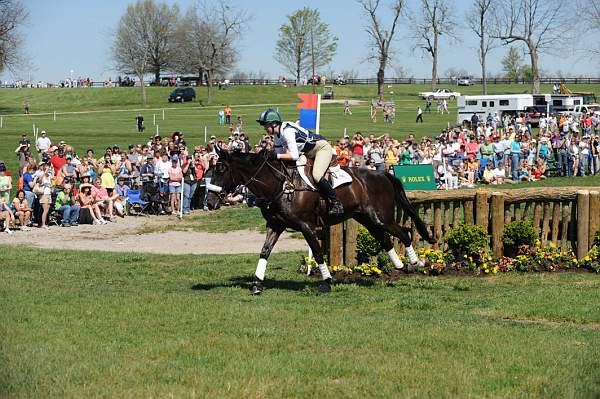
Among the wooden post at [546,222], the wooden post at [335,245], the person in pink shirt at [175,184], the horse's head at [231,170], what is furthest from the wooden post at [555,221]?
the person in pink shirt at [175,184]

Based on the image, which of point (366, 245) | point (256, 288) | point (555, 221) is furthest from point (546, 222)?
point (256, 288)

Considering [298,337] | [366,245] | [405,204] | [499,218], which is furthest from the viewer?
[499,218]

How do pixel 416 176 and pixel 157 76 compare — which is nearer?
pixel 416 176

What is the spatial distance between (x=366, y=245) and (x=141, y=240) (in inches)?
320

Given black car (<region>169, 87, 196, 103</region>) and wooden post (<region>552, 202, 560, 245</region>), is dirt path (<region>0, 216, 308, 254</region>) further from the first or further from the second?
black car (<region>169, 87, 196, 103</region>)

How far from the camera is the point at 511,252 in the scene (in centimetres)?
1589

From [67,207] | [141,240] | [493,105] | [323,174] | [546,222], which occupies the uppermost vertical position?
[493,105]

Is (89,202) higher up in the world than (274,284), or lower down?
higher up

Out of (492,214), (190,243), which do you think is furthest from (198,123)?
(492,214)

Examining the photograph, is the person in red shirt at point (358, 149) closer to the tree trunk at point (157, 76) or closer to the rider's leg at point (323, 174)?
the rider's leg at point (323, 174)

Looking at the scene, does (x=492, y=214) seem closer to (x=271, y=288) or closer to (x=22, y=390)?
(x=271, y=288)

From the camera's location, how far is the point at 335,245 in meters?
15.7

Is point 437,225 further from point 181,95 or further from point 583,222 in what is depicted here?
point 181,95

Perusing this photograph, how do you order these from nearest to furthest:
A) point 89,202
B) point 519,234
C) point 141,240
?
1. point 519,234
2. point 141,240
3. point 89,202
